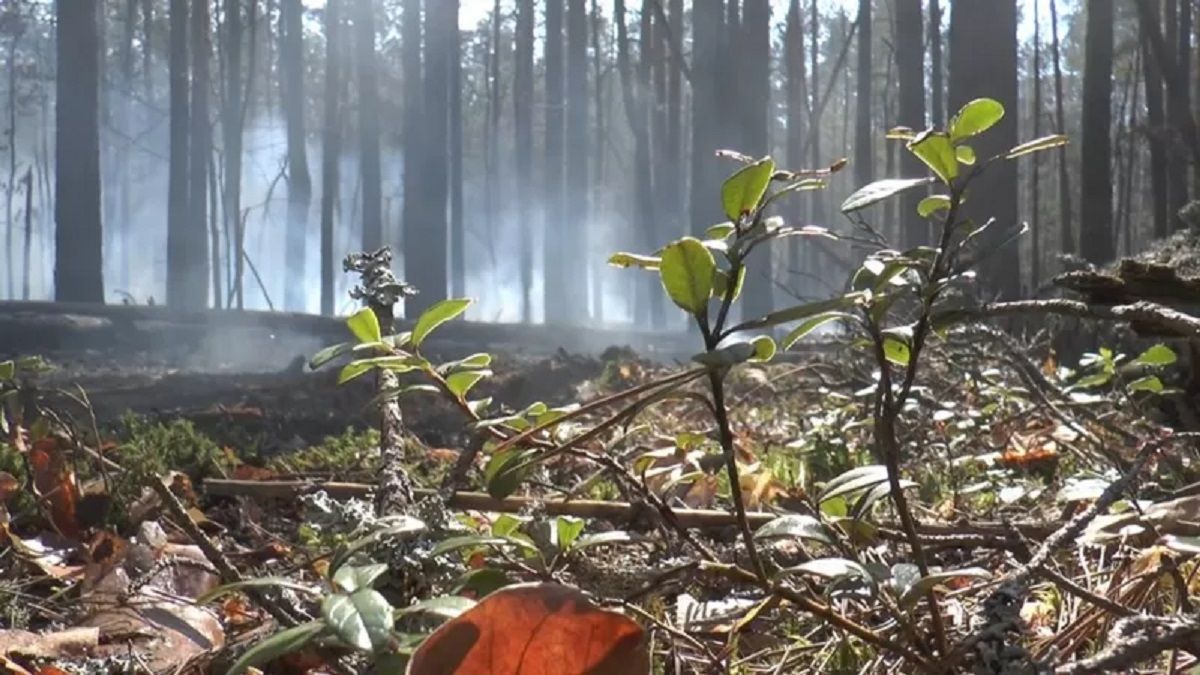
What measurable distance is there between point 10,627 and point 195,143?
2953 cm

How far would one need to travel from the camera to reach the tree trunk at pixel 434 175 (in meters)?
24.9

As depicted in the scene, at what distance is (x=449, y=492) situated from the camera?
1.13 m

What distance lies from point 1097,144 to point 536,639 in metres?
12.0

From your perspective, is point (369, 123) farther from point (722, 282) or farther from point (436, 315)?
point (722, 282)

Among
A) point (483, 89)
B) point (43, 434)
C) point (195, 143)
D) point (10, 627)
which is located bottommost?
point (10, 627)

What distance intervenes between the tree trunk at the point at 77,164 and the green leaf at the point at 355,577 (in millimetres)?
19505

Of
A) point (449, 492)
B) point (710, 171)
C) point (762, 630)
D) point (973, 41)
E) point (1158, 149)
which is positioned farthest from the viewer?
point (710, 171)

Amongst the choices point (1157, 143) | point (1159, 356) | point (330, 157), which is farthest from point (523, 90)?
point (1159, 356)

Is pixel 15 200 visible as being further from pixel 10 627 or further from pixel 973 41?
pixel 10 627

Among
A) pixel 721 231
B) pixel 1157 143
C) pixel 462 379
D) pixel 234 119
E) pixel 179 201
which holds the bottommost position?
pixel 462 379

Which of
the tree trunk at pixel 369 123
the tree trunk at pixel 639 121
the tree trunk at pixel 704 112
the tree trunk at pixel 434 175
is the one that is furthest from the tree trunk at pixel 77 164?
the tree trunk at pixel 639 121

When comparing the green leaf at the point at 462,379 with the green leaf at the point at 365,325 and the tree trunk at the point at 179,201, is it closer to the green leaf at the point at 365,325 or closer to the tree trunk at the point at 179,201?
the green leaf at the point at 365,325

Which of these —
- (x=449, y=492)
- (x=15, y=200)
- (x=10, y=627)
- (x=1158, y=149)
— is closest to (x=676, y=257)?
(x=449, y=492)

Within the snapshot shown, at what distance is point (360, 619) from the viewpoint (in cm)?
74
